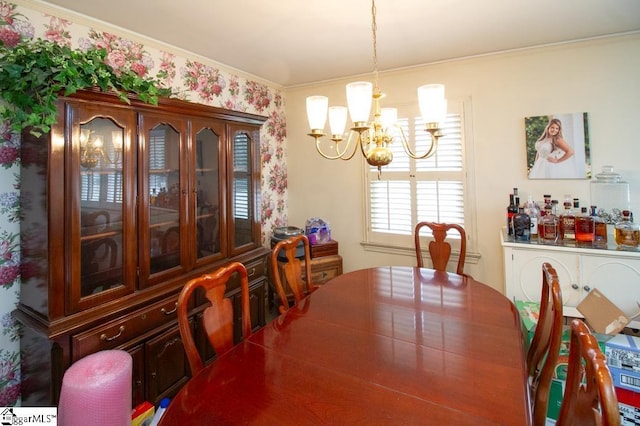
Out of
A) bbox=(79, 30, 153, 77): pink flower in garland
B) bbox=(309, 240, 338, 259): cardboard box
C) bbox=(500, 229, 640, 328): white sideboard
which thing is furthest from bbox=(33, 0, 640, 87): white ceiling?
bbox=(309, 240, 338, 259): cardboard box

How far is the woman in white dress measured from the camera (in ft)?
8.45

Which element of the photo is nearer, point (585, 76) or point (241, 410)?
point (241, 410)

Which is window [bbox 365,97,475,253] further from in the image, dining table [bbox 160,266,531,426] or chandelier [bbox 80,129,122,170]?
chandelier [bbox 80,129,122,170]

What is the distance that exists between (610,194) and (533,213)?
57 cm

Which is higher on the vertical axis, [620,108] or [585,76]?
[585,76]

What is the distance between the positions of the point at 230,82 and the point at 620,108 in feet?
10.5

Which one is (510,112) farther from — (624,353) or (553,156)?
(624,353)

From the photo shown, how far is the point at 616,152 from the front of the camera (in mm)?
2459

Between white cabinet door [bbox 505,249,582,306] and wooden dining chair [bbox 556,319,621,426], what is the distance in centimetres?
161

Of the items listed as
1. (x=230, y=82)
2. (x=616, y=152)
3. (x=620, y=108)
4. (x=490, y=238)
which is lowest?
(x=490, y=238)

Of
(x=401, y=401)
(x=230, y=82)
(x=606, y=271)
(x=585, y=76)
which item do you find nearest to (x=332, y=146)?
(x=230, y=82)

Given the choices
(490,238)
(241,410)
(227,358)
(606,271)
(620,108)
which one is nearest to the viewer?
(241,410)

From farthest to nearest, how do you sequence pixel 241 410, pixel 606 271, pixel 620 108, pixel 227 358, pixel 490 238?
pixel 490 238
pixel 620 108
pixel 606 271
pixel 227 358
pixel 241 410

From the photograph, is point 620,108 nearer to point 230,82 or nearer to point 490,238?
point 490,238
